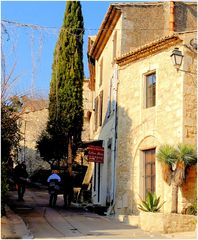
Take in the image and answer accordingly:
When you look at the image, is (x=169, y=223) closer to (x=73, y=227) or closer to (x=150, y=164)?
(x=73, y=227)

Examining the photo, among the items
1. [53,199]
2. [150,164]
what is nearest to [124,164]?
[150,164]

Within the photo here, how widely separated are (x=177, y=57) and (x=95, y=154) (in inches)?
267

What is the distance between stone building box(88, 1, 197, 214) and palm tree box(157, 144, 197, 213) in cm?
245

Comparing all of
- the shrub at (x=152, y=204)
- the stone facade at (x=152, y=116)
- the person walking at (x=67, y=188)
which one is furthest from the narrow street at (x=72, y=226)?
the person walking at (x=67, y=188)

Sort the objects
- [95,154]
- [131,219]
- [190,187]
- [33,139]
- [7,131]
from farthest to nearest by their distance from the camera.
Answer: [33,139]
[95,154]
[131,219]
[190,187]
[7,131]

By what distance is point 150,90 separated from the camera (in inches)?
642

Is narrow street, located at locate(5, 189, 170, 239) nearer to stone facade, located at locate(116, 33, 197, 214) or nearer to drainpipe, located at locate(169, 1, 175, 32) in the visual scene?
stone facade, located at locate(116, 33, 197, 214)

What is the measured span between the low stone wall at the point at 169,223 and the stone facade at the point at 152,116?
93 centimetres

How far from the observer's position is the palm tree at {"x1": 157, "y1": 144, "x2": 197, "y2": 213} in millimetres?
13414

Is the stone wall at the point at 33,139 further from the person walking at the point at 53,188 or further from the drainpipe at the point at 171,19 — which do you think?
the drainpipe at the point at 171,19

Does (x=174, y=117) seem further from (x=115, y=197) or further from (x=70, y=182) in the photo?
(x=70, y=182)

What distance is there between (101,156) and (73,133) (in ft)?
21.8

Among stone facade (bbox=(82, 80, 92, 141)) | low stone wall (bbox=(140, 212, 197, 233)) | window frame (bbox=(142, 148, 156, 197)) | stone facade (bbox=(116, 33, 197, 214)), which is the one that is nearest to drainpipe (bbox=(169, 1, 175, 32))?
stone facade (bbox=(116, 33, 197, 214))

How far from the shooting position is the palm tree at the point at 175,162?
13.4 metres
